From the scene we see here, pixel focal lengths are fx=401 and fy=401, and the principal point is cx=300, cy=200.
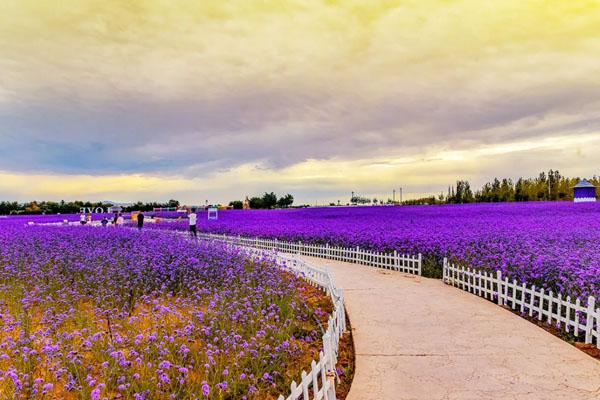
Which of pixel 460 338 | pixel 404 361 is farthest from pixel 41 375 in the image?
pixel 460 338

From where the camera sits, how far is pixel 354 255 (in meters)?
15.0

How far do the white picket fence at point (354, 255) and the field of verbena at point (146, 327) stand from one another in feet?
13.9

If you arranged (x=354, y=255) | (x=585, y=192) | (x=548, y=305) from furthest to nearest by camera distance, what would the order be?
(x=585, y=192), (x=354, y=255), (x=548, y=305)

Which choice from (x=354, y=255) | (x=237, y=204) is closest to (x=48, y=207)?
(x=237, y=204)

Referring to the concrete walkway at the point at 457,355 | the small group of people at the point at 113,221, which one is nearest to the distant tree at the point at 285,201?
the small group of people at the point at 113,221

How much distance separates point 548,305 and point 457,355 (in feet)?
10.6

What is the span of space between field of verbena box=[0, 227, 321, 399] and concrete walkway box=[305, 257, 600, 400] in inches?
36.0

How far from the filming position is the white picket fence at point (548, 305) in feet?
19.2

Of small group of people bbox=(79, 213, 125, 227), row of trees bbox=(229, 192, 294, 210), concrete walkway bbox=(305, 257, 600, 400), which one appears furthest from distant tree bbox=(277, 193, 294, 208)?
concrete walkway bbox=(305, 257, 600, 400)

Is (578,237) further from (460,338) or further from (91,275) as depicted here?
(91,275)

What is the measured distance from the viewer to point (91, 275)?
850 cm

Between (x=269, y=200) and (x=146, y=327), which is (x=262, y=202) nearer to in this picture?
(x=269, y=200)

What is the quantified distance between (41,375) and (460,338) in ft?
17.6

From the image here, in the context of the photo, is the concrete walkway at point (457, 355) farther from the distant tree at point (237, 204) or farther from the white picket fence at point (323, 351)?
the distant tree at point (237, 204)
